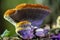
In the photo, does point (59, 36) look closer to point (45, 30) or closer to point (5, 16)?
point (45, 30)

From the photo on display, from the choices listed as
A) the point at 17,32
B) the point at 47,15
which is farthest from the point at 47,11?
the point at 17,32

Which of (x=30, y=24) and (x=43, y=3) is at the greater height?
(x=43, y=3)

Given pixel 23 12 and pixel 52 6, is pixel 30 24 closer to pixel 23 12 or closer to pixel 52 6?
pixel 23 12

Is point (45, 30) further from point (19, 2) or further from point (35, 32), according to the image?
point (19, 2)

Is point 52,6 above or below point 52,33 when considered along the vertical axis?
above

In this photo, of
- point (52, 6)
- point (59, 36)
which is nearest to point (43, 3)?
point (52, 6)

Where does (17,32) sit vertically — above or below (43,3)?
below
